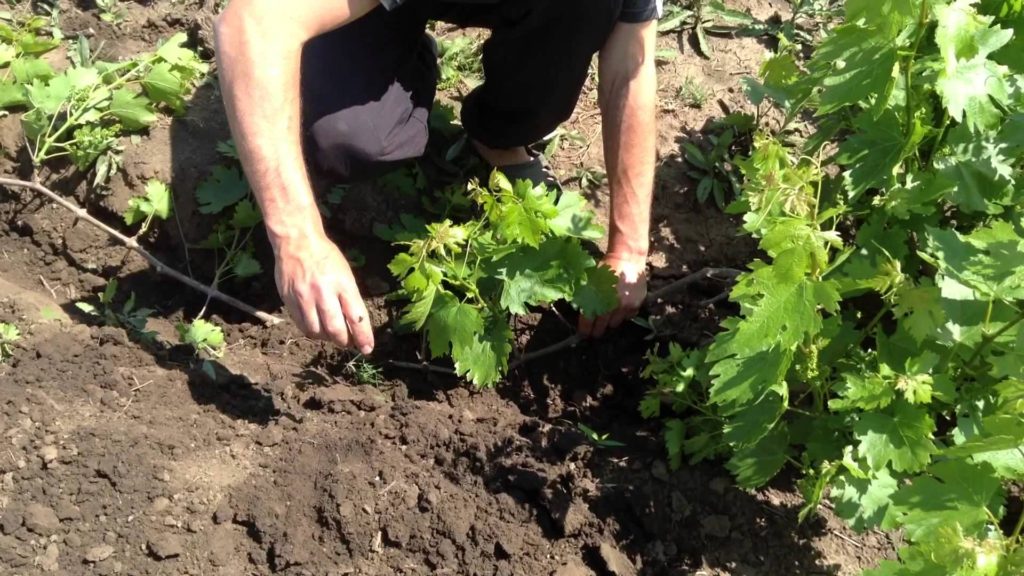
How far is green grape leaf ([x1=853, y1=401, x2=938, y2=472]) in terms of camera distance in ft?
6.18

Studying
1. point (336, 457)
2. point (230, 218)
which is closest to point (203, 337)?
point (230, 218)

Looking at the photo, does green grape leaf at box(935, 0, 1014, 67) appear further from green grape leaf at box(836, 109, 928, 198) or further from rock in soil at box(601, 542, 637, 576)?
rock in soil at box(601, 542, 637, 576)

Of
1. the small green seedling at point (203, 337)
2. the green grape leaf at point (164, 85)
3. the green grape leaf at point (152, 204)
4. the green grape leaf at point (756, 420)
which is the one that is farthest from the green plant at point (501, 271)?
the green grape leaf at point (164, 85)

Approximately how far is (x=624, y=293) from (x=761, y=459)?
661mm

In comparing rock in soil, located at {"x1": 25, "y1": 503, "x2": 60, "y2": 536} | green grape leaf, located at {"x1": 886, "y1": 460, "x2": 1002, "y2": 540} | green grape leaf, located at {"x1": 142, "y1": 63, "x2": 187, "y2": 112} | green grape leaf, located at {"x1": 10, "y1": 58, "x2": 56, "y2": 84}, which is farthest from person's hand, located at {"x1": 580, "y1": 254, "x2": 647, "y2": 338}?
green grape leaf, located at {"x1": 10, "y1": 58, "x2": 56, "y2": 84}

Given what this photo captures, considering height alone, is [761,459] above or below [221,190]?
below

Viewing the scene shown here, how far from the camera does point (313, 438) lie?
2.38 meters

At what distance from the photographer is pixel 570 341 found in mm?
2705

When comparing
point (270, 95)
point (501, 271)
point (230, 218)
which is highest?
point (270, 95)

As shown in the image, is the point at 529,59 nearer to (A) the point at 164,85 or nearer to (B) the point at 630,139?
(B) the point at 630,139

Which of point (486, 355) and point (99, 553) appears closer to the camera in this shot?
point (99, 553)

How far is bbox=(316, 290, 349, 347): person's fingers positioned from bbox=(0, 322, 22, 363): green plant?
3.63 feet

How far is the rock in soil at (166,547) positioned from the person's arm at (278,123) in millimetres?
607

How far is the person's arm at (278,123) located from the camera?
2.09 m
